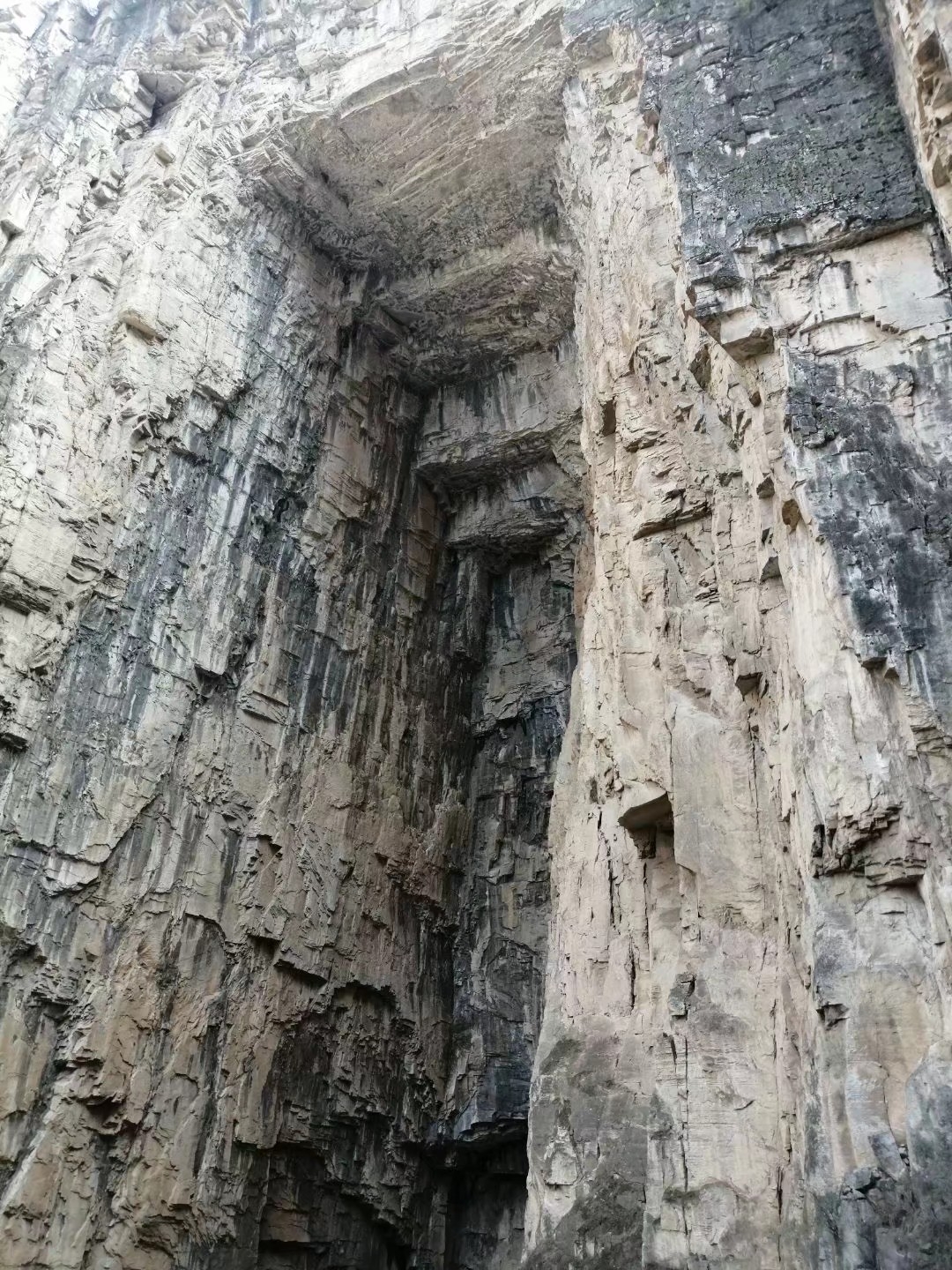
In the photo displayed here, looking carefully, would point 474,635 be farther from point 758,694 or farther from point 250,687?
point 758,694


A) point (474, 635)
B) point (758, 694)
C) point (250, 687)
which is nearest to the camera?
point (758, 694)

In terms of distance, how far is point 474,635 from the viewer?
1313cm

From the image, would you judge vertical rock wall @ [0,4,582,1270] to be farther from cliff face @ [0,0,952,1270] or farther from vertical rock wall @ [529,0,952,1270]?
vertical rock wall @ [529,0,952,1270]

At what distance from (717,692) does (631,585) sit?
4.46ft

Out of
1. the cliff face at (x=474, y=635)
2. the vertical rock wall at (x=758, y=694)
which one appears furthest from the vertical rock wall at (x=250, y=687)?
the vertical rock wall at (x=758, y=694)

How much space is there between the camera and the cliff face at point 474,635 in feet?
18.0

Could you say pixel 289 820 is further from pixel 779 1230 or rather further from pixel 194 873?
pixel 779 1230

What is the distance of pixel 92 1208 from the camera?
8.23 m

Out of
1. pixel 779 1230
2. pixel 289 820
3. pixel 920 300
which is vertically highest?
pixel 920 300

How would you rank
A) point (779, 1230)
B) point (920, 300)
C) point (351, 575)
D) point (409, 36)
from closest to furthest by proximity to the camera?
point (779, 1230), point (920, 300), point (409, 36), point (351, 575)

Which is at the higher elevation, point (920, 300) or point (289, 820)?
point (920, 300)

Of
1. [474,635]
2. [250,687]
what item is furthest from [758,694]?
[474,635]

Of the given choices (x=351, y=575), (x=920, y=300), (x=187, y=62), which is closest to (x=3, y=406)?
(x=351, y=575)

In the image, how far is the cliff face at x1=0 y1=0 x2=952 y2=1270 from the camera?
5.48m
